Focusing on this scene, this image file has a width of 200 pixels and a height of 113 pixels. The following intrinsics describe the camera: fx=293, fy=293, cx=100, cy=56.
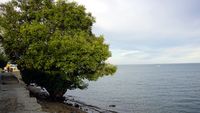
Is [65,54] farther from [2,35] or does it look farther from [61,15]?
[2,35]

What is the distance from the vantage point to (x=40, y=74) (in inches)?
1499

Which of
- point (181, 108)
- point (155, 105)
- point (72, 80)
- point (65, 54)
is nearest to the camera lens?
point (65, 54)

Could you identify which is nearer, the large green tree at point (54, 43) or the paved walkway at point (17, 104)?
the paved walkway at point (17, 104)

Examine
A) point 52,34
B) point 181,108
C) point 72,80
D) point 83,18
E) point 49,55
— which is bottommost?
point 181,108

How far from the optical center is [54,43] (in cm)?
3341

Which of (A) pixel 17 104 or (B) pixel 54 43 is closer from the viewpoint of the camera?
(A) pixel 17 104

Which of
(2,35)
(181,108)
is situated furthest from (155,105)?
(2,35)

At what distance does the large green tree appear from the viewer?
111 ft

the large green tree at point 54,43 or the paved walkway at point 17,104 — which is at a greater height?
the large green tree at point 54,43

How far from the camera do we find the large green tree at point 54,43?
33.9m

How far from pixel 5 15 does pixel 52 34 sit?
7527mm

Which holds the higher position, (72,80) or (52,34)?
(52,34)

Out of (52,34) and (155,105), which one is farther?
(155,105)

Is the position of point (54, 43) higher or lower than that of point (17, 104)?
higher
